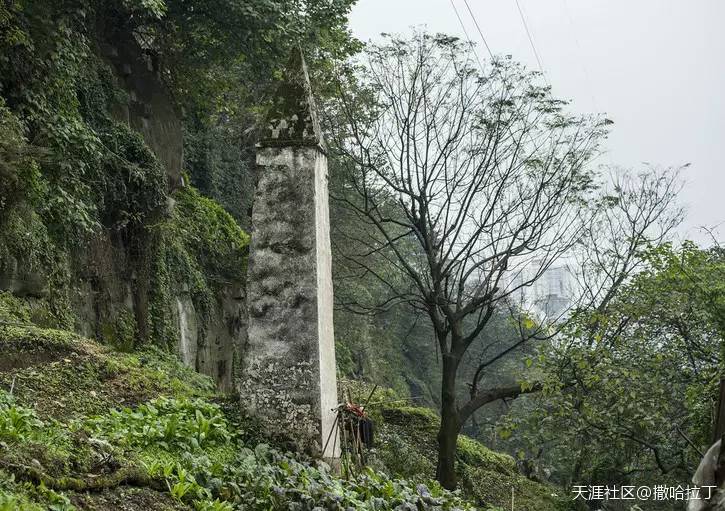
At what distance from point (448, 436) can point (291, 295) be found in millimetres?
9972

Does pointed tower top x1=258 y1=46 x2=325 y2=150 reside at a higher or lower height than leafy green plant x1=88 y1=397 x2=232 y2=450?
higher

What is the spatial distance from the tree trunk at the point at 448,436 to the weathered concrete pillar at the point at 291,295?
9.21 metres

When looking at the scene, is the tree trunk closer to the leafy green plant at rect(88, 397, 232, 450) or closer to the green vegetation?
the green vegetation

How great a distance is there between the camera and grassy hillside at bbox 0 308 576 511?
513 centimetres

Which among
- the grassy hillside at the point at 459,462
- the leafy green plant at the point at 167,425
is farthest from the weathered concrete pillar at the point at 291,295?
the grassy hillside at the point at 459,462

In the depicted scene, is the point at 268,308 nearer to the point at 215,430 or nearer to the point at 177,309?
the point at 215,430

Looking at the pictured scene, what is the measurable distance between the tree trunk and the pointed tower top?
32.4 ft

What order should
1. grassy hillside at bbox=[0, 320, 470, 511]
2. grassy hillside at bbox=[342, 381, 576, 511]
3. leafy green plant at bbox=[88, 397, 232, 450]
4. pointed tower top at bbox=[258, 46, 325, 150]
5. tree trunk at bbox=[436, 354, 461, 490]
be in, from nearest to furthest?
grassy hillside at bbox=[0, 320, 470, 511] < leafy green plant at bbox=[88, 397, 232, 450] < pointed tower top at bbox=[258, 46, 325, 150] < tree trunk at bbox=[436, 354, 461, 490] < grassy hillside at bbox=[342, 381, 576, 511]

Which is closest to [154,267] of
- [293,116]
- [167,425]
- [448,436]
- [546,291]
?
[448,436]

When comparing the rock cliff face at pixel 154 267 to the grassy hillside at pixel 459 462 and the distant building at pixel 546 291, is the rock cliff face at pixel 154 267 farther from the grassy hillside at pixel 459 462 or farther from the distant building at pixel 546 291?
the distant building at pixel 546 291

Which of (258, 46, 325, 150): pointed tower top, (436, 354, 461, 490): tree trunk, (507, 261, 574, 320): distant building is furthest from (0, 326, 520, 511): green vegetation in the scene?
(507, 261, 574, 320): distant building

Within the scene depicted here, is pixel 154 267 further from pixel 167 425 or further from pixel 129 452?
pixel 129 452

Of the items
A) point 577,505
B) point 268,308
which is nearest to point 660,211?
point 577,505

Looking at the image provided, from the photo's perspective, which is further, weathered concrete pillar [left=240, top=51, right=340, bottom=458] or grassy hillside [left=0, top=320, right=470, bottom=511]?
weathered concrete pillar [left=240, top=51, right=340, bottom=458]
